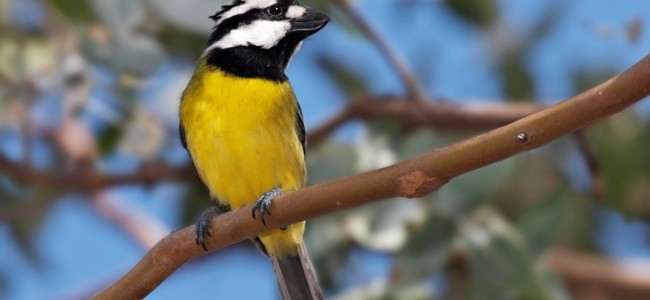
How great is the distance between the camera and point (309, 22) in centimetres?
322

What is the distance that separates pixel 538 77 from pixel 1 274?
243cm

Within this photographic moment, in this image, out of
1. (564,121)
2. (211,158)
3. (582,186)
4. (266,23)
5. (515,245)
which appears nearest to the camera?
(564,121)

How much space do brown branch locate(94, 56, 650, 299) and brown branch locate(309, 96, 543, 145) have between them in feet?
5.78

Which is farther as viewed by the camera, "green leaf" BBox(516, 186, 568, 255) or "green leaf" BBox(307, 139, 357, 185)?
"green leaf" BBox(307, 139, 357, 185)

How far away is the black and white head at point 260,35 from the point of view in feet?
10.6

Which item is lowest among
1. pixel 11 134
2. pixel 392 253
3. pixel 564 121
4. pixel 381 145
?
Answer: pixel 564 121

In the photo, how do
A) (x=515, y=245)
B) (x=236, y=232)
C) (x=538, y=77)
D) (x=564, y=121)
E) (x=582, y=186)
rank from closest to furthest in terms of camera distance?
1. (x=564, y=121)
2. (x=236, y=232)
3. (x=515, y=245)
4. (x=582, y=186)
5. (x=538, y=77)

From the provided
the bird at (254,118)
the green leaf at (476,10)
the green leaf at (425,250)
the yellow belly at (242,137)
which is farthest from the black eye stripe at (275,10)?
the green leaf at (476,10)

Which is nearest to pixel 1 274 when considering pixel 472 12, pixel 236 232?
pixel 472 12

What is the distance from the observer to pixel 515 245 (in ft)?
11.8

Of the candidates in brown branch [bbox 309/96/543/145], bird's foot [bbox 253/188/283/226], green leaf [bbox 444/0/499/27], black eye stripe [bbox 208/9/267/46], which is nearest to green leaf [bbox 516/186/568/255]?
brown branch [bbox 309/96/543/145]

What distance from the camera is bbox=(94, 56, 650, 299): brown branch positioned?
1.96 metres

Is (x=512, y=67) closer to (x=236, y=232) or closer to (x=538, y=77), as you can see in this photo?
(x=538, y=77)

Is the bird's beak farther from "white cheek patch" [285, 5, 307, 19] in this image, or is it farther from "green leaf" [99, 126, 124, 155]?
"green leaf" [99, 126, 124, 155]
